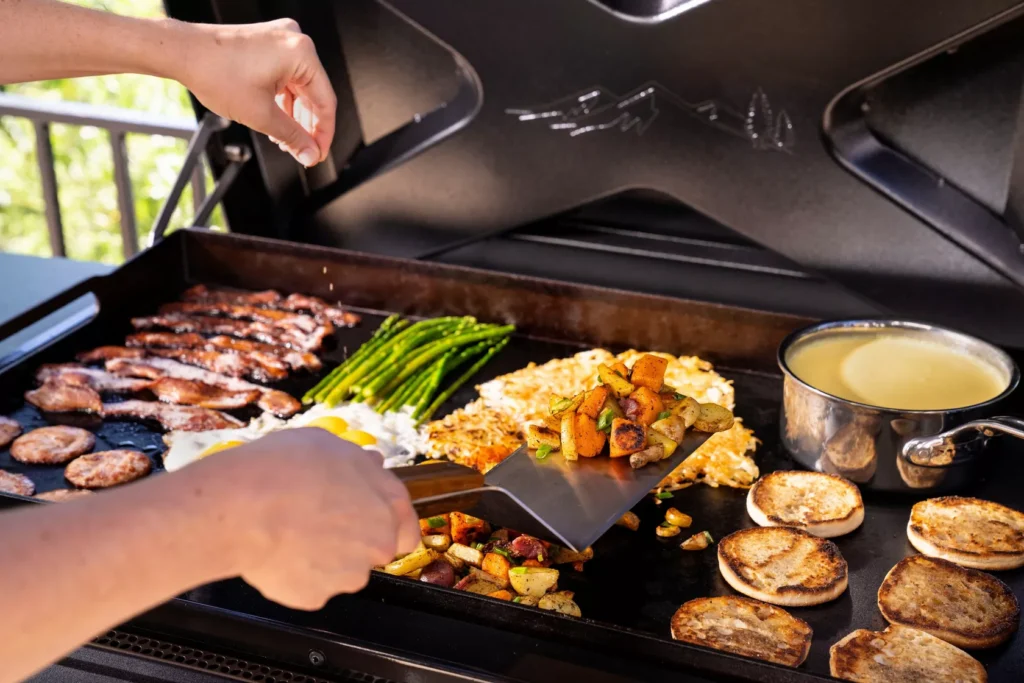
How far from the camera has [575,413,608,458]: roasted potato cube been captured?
7.83 ft

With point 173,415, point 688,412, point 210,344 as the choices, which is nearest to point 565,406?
point 688,412

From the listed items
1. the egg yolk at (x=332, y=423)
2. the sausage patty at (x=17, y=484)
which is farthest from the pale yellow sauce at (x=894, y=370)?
the sausage patty at (x=17, y=484)

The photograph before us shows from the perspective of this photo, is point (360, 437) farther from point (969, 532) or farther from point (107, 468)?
point (969, 532)

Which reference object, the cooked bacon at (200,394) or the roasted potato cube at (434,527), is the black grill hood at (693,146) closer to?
the cooked bacon at (200,394)

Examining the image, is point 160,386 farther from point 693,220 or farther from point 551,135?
point 693,220

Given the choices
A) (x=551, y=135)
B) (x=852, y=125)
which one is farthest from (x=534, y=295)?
(x=852, y=125)

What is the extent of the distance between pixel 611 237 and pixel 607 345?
0.44 m

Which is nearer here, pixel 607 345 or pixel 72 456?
pixel 72 456

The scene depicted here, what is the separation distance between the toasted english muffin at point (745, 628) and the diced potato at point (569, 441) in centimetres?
44

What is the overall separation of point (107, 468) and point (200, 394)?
0.55 meters

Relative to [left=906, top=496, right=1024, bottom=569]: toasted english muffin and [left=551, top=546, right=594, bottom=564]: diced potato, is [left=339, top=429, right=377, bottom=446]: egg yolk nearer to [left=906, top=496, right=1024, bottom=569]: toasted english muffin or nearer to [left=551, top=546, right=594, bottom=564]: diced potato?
[left=551, top=546, right=594, bottom=564]: diced potato

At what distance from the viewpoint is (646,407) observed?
2521 millimetres

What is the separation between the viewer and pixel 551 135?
11.6 feet

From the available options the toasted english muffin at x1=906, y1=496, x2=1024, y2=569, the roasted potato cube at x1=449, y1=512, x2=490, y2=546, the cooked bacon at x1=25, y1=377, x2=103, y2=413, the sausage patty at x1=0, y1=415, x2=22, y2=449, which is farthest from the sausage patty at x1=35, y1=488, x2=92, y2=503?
the toasted english muffin at x1=906, y1=496, x2=1024, y2=569
